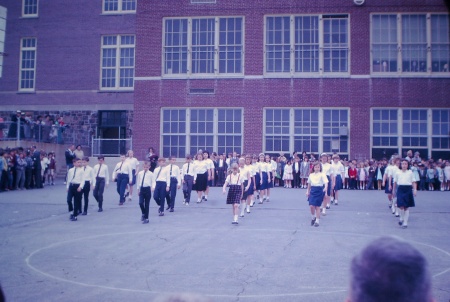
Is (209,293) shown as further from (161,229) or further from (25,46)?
(25,46)

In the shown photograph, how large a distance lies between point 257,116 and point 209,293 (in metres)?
24.4

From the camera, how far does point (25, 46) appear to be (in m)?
39.0

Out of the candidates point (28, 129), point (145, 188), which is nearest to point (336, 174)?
point (145, 188)

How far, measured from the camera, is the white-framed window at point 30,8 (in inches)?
1534

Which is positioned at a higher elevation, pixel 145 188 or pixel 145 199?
pixel 145 188

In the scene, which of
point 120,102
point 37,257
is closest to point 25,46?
point 120,102

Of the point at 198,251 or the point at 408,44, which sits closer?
the point at 198,251

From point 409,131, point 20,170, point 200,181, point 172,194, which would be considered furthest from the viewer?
point 409,131

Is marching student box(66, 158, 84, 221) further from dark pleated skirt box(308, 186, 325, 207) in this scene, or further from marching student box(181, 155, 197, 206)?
dark pleated skirt box(308, 186, 325, 207)

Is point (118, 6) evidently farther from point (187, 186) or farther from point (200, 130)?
point (187, 186)

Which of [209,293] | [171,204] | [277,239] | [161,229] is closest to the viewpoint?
[209,293]

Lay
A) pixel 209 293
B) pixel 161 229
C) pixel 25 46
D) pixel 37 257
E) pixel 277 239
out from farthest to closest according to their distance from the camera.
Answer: pixel 25 46 < pixel 161 229 < pixel 277 239 < pixel 37 257 < pixel 209 293

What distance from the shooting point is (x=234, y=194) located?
14.1m

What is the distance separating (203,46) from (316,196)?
66.5 feet
